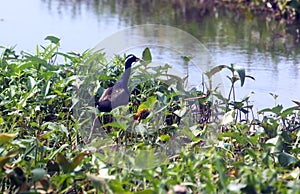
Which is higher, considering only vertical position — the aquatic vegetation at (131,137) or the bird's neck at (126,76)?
the bird's neck at (126,76)

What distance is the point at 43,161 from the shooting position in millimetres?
2904

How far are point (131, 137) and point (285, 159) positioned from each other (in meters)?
0.74

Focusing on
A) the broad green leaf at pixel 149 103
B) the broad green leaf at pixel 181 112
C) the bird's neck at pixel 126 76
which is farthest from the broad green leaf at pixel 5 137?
the bird's neck at pixel 126 76

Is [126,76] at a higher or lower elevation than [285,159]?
higher

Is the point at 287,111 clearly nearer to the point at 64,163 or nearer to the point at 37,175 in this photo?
the point at 64,163

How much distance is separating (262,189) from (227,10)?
8.35 m

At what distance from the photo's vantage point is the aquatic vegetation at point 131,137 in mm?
2566

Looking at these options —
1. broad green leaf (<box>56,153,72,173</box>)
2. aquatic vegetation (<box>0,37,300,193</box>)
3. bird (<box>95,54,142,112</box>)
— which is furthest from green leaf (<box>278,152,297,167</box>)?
bird (<box>95,54,142,112</box>)

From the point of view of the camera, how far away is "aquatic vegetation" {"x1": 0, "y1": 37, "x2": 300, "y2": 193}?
2566mm

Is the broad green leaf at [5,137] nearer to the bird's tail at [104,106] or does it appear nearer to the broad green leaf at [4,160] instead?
the broad green leaf at [4,160]

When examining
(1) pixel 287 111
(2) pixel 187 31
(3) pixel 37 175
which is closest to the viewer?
(3) pixel 37 175

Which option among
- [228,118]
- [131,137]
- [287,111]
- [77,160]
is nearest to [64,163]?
[77,160]

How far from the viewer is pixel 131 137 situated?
334 cm

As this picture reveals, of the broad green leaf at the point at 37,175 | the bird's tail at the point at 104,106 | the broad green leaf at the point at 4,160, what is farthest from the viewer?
the bird's tail at the point at 104,106
